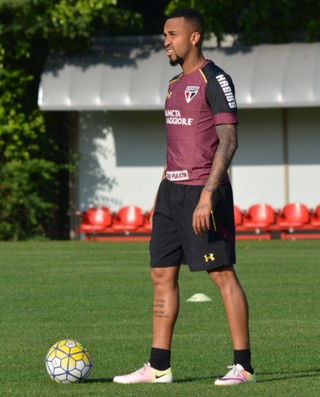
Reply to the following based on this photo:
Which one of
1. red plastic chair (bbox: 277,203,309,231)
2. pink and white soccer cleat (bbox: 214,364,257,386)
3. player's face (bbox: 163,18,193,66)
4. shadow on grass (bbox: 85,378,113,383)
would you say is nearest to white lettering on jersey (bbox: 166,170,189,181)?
player's face (bbox: 163,18,193,66)

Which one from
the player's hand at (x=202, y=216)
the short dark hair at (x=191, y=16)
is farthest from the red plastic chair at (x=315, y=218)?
the player's hand at (x=202, y=216)

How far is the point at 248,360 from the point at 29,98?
70.7ft

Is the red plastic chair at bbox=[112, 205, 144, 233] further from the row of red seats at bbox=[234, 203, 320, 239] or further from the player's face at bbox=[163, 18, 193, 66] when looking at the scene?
the player's face at bbox=[163, 18, 193, 66]

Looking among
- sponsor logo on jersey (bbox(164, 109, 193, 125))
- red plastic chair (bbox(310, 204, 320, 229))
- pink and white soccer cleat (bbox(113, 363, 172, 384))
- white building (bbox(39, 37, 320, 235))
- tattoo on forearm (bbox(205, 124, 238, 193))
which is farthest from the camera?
white building (bbox(39, 37, 320, 235))

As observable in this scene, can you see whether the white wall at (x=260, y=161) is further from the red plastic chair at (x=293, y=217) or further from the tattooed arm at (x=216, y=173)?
the tattooed arm at (x=216, y=173)

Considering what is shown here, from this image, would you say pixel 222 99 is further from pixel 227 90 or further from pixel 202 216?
pixel 202 216

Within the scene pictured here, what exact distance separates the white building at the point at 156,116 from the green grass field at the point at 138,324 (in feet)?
21.5

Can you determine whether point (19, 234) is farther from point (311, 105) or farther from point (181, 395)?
point (181, 395)

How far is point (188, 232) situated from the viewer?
791 cm

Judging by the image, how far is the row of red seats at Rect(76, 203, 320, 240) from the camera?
26.5 metres

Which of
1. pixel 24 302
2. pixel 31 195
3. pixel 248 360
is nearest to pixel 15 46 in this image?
pixel 31 195

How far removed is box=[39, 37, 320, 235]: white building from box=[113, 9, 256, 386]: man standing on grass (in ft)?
61.6

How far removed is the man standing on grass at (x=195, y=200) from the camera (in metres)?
7.77

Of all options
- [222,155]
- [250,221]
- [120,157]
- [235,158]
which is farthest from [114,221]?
[222,155]
